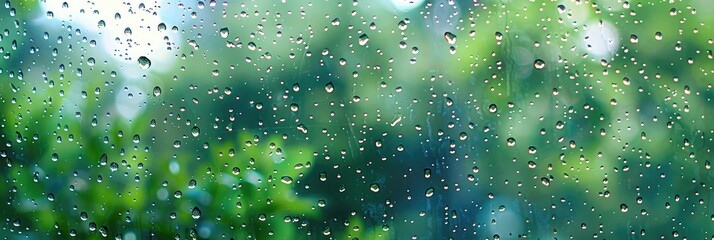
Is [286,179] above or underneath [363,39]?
underneath

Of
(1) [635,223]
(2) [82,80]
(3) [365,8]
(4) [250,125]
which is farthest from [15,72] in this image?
(1) [635,223]

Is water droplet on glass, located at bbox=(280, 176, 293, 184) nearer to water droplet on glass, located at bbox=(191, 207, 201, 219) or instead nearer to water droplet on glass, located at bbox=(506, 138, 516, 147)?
water droplet on glass, located at bbox=(191, 207, 201, 219)

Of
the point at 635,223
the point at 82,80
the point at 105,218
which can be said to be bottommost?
the point at 635,223

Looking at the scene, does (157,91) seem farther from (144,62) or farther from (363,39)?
(363,39)

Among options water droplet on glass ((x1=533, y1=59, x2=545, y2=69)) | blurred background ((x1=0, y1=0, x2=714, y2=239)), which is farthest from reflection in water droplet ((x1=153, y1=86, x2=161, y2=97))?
water droplet on glass ((x1=533, y1=59, x2=545, y2=69))

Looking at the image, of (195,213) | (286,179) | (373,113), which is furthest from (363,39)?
(195,213)

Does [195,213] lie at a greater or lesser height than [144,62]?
lesser

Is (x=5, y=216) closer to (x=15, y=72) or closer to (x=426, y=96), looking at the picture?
(x=15, y=72)

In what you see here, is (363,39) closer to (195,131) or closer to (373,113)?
(373,113)

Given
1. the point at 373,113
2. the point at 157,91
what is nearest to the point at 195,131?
the point at 157,91
